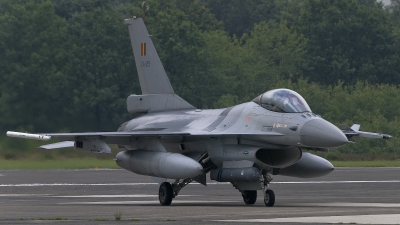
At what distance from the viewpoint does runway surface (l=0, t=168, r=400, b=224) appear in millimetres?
13801

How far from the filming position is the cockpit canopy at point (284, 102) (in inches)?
704

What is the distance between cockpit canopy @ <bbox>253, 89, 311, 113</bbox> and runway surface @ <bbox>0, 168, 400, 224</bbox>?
2015 mm

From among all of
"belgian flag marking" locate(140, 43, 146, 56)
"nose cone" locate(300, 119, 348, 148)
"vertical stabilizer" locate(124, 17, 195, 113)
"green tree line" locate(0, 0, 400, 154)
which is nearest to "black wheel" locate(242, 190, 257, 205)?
"nose cone" locate(300, 119, 348, 148)

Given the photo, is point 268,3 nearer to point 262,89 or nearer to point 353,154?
point 262,89

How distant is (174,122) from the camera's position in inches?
809

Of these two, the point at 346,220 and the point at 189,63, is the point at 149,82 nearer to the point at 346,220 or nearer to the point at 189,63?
the point at 346,220

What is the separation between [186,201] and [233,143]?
2211 millimetres

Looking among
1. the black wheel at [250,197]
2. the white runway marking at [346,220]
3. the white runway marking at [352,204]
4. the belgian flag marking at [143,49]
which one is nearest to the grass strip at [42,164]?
the belgian flag marking at [143,49]

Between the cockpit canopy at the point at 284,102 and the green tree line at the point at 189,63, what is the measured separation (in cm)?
2139

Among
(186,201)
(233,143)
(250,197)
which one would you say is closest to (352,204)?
(250,197)

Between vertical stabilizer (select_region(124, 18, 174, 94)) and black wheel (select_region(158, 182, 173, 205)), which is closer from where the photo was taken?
black wheel (select_region(158, 182, 173, 205))

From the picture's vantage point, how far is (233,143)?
739 inches

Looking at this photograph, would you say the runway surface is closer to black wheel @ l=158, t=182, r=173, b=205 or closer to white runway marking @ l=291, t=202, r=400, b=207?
white runway marking @ l=291, t=202, r=400, b=207

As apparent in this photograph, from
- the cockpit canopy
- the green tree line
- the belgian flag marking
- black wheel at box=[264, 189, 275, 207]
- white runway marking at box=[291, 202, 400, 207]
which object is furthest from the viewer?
the green tree line
